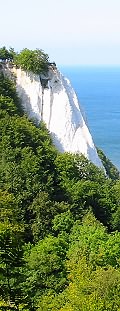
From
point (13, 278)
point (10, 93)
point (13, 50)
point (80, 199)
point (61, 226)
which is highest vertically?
point (13, 50)

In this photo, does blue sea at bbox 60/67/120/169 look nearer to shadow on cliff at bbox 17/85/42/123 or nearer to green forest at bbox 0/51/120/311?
shadow on cliff at bbox 17/85/42/123

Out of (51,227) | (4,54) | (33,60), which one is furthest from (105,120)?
(51,227)

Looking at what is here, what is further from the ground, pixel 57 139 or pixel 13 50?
pixel 13 50

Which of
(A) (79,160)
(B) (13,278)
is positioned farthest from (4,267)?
(A) (79,160)

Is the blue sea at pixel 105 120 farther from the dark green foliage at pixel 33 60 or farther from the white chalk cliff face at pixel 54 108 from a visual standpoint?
the dark green foliage at pixel 33 60

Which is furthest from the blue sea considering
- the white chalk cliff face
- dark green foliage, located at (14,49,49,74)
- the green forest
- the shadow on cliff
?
the green forest

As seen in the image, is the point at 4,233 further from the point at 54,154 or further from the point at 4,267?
the point at 54,154
